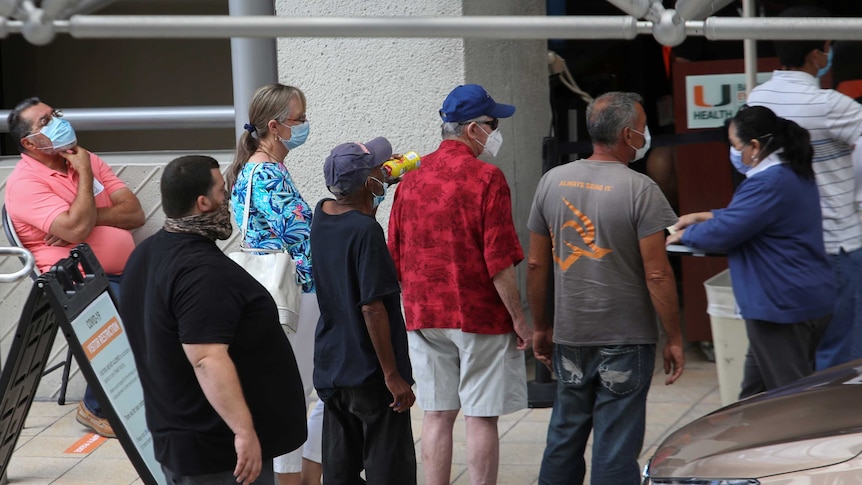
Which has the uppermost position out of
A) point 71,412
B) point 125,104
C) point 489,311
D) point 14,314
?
point 125,104

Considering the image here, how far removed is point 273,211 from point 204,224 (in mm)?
1176

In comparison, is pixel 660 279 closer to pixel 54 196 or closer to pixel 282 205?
pixel 282 205

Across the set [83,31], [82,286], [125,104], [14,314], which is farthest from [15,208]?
[125,104]

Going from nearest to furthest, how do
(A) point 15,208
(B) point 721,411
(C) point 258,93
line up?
1. (B) point 721,411
2. (C) point 258,93
3. (A) point 15,208

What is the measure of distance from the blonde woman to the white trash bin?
1.95 m

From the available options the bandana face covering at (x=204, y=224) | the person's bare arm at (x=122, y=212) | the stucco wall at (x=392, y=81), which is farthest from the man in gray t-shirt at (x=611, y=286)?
the person's bare arm at (x=122, y=212)

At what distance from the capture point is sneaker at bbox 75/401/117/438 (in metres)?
6.65

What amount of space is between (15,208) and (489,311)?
3.19m

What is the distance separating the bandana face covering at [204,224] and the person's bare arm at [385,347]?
0.79 metres

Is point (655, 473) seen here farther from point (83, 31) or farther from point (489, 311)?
point (83, 31)

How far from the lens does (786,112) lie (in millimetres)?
5332

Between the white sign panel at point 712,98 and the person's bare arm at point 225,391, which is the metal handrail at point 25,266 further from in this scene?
the white sign panel at point 712,98

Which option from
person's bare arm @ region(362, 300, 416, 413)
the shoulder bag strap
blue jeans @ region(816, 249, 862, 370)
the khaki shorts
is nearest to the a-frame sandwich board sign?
the shoulder bag strap

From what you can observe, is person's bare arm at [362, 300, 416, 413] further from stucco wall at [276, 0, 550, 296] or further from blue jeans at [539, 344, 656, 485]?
stucco wall at [276, 0, 550, 296]
